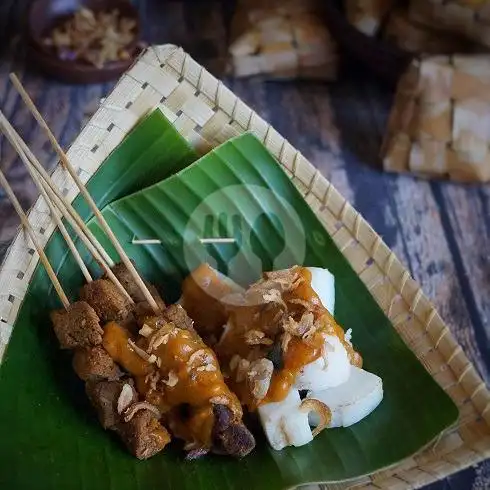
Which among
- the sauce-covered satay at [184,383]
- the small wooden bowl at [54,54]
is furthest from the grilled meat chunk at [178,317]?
the small wooden bowl at [54,54]

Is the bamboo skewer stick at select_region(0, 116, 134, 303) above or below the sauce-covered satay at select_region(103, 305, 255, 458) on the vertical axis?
above

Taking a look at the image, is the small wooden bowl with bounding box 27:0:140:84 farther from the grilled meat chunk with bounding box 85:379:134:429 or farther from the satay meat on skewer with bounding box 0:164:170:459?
the grilled meat chunk with bounding box 85:379:134:429

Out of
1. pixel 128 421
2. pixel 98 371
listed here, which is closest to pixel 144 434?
pixel 128 421

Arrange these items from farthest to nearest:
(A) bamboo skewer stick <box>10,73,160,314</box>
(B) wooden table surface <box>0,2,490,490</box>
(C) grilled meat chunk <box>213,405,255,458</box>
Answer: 1. (B) wooden table surface <box>0,2,490,490</box>
2. (A) bamboo skewer stick <box>10,73,160,314</box>
3. (C) grilled meat chunk <box>213,405,255,458</box>

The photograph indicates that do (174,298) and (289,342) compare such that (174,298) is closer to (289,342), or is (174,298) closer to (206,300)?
(206,300)

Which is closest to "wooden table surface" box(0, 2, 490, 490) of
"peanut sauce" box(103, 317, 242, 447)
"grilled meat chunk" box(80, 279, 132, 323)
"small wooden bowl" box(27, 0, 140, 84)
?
"small wooden bowl" box(27, 0, 140, 84)

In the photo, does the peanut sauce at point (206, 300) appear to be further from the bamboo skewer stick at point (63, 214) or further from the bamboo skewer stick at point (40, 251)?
the bamboo skewer stick at point (40, 251)
